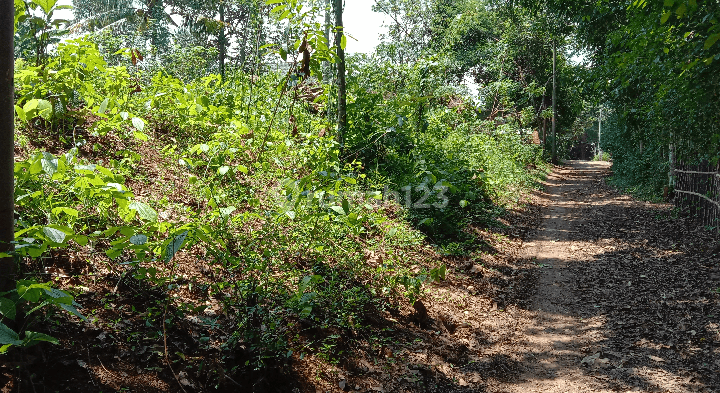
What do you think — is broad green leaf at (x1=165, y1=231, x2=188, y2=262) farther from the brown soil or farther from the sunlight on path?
the sunlight on path

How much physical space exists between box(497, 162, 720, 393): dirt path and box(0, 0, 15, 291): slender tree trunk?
12.4 feet

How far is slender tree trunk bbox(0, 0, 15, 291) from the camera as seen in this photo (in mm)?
2322

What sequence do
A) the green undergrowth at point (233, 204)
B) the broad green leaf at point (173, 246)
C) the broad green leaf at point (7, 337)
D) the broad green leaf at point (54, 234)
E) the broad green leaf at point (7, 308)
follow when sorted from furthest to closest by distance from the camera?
the green undergrowth at point (233, 204), the broad green leaf at point (173, 246), the broad green leaf at point (54, 234), the broad green leaf at point (7, 308), the broad green leaf at point (7, 337)

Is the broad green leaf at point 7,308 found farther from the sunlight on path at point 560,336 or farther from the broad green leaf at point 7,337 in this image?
the sunlight on path at point 560,336

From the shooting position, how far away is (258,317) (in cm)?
366

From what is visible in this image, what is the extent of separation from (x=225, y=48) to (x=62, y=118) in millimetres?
27217

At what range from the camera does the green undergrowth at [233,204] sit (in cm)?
337

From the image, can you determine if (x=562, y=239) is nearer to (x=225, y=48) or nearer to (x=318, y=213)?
(x=318, y=213)

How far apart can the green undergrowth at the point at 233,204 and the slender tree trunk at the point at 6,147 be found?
0.39 ft

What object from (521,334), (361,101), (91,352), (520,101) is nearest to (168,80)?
(361,101)

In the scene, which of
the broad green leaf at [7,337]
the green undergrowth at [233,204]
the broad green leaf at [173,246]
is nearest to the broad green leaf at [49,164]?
the green undergrowth at [233,204]

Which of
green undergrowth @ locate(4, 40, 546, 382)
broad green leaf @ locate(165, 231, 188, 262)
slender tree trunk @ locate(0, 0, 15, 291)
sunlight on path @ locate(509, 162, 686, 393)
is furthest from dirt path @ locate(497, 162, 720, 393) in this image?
slender tree trunk @ locate(0, 0, 15, 291)

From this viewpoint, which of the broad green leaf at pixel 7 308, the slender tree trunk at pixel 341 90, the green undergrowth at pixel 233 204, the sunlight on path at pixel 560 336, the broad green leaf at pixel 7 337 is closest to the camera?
the broad green leaf at pixel 7 337

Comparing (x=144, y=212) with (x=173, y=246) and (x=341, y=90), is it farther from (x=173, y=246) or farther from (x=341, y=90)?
(x=341, y=90)
